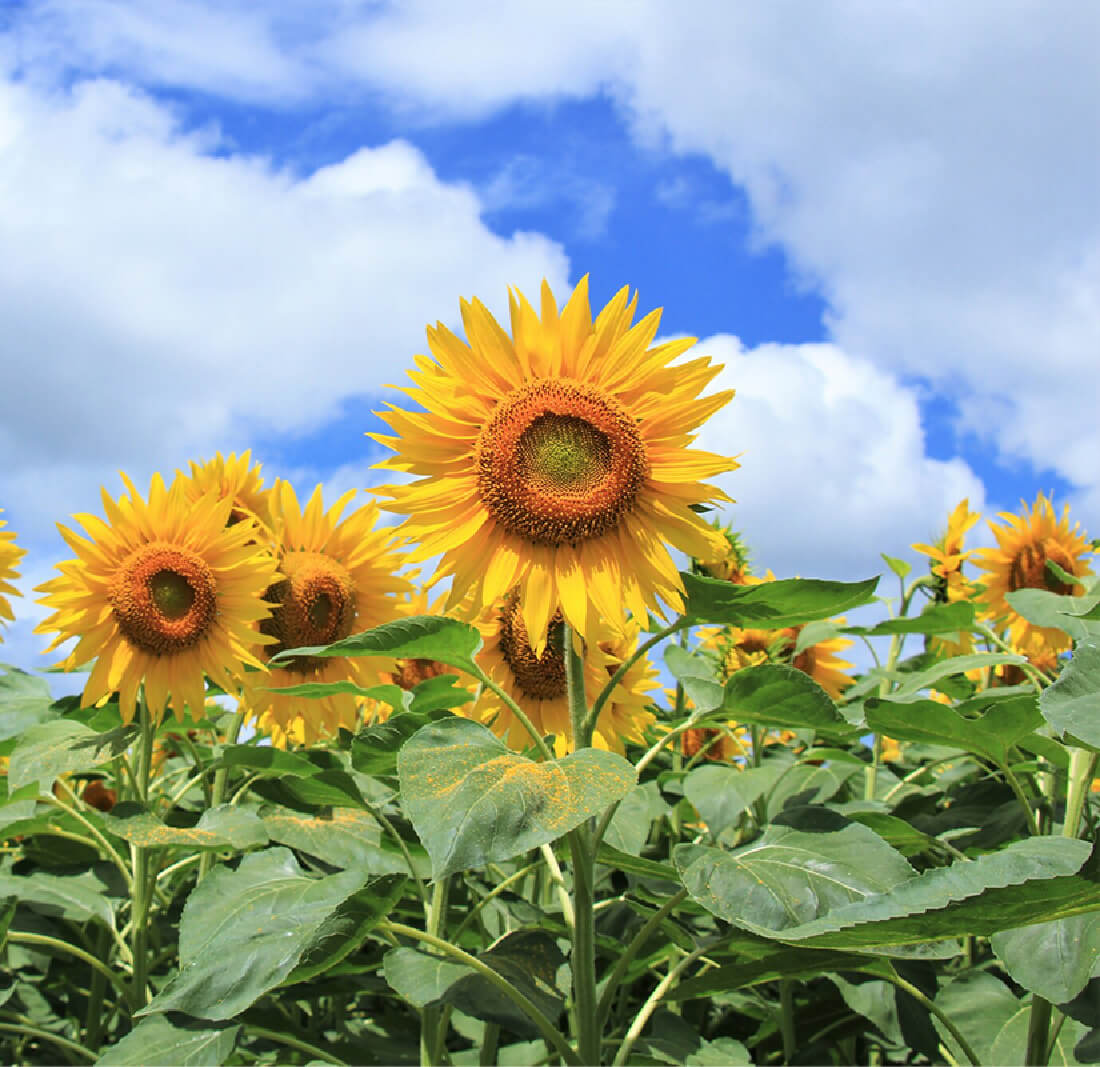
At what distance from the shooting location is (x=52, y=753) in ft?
9.78

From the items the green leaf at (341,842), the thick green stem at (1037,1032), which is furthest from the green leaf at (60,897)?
the thick green stem at (1037,1032)

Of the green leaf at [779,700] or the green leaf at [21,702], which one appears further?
the green leaf at [21,702]

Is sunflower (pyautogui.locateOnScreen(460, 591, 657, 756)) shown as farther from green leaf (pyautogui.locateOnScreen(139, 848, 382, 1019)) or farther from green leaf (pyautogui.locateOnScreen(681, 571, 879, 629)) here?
green leaf (pyautogui.locateOnScreen(681, 571, 879, 629))

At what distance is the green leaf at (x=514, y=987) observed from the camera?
2.12 meters

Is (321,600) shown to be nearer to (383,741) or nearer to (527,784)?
(383,741)

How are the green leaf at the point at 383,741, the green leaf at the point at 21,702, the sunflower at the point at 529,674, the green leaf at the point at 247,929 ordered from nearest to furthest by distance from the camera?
the green leaf at the point at 247,929
the green leaf at the point at 383,741
the sunflower at the point at 529,674
the green leaf at the point at 21,702

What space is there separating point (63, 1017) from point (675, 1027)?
2.79 meters

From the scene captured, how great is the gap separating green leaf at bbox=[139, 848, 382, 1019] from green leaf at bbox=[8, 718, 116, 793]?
62cm

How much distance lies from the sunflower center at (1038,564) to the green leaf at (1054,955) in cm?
365

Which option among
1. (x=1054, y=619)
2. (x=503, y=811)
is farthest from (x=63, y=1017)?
(x=1054, y=619)

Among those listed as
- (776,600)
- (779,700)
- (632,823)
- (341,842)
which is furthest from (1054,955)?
(341,842)

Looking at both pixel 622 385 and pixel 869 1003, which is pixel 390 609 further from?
pixel 869 1003

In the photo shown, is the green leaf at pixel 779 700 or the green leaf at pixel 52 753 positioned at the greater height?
the green leaf at pixel 779 700

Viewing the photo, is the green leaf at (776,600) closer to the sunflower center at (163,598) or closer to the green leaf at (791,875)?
the green leaf at (791,875)
